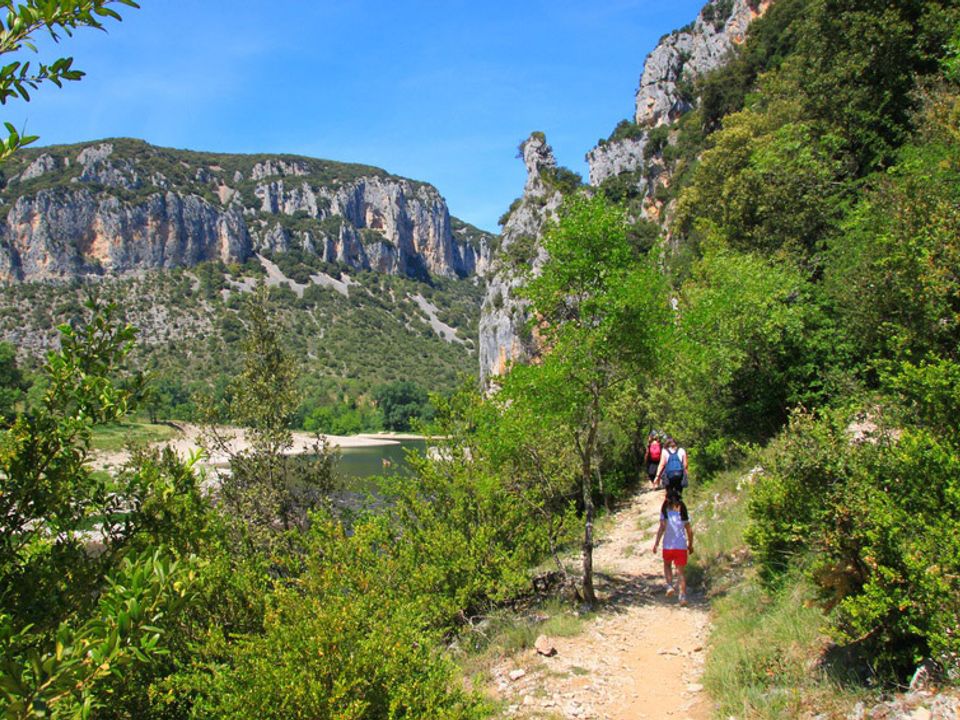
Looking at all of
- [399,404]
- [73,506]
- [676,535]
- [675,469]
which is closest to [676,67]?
[399,404]

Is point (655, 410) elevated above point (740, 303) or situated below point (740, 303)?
below

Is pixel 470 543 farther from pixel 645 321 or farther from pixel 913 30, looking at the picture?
pixel 913 30

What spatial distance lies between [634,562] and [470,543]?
4441 millimetres

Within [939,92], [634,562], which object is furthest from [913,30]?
[634,562]

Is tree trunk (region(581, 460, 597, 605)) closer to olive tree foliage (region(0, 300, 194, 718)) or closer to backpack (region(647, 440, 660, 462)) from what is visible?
olive tree foliage (region(0, 300, 194, 718))

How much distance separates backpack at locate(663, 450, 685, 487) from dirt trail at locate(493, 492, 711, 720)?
1.68 meters

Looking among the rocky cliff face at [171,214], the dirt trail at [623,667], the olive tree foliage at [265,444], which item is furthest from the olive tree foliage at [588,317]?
the rocky cliff face at [171,214]

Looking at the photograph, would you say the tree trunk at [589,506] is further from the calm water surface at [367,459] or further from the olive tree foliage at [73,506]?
the calm water surface at [367,459]

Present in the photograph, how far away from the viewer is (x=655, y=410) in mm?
19156

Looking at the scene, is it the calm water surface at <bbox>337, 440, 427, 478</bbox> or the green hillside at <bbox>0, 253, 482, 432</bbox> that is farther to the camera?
the green hillside at <bbox>0, 253, 482, 432</bbox>

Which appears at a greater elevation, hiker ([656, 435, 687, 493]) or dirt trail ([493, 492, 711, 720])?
hiker ([656, 435, 687, 493])

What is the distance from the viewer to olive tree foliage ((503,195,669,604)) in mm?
7734

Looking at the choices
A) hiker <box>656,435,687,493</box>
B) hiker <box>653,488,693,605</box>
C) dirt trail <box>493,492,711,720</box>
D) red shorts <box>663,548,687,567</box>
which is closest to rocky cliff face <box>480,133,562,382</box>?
hiker <box>656,435,687,493</box>

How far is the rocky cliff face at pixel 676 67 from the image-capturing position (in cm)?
5684
